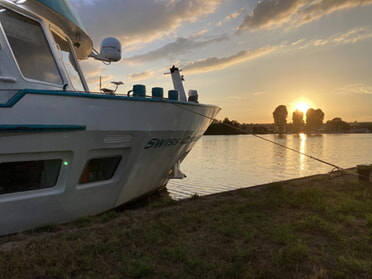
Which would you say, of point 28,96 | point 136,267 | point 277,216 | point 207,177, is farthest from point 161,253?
point 207,177

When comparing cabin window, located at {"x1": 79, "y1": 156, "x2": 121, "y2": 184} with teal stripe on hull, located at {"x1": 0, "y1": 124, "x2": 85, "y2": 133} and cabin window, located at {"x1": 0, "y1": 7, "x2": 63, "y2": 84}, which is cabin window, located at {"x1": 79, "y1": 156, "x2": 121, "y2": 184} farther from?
cabin window, located at {"x1": 0, "y1": 7, "x2": 63, "y2": 84}

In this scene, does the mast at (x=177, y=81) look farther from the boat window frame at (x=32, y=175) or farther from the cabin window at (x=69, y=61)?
the boat window frame at (x=32, y=175)

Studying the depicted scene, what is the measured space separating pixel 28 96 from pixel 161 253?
3.21 metres

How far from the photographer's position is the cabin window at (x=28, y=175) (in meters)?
4.86

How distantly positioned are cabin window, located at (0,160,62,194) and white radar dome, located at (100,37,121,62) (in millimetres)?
3746

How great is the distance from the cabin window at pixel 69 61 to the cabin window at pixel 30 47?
1.96 ft

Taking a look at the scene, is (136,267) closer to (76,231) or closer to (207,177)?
(76,231)

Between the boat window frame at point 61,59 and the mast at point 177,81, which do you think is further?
the mast at point 177,81

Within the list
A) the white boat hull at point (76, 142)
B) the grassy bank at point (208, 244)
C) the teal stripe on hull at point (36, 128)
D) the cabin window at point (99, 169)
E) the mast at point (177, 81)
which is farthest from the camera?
the mast at point (177, 81)

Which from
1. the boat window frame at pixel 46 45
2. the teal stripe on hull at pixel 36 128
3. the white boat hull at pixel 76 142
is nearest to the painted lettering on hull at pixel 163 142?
the white boat hull at pixel 76 142

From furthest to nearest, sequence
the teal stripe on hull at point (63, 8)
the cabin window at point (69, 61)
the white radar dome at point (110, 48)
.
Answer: the white radar dome at point (110, 48), the cabin window at point (69, 61), the teal stripe on hull at point (63, 8)

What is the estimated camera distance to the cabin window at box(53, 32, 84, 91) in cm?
629

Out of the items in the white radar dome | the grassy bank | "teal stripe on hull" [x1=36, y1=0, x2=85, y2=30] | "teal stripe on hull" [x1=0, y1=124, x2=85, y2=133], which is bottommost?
the grassy bank

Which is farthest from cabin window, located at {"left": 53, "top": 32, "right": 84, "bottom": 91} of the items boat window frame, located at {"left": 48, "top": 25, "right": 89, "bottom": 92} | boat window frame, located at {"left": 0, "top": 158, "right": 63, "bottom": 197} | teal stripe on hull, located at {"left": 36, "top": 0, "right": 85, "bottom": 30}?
boat window frame, located at {"left": 0, "top": 158, "right": 63, "bottom": 197}
